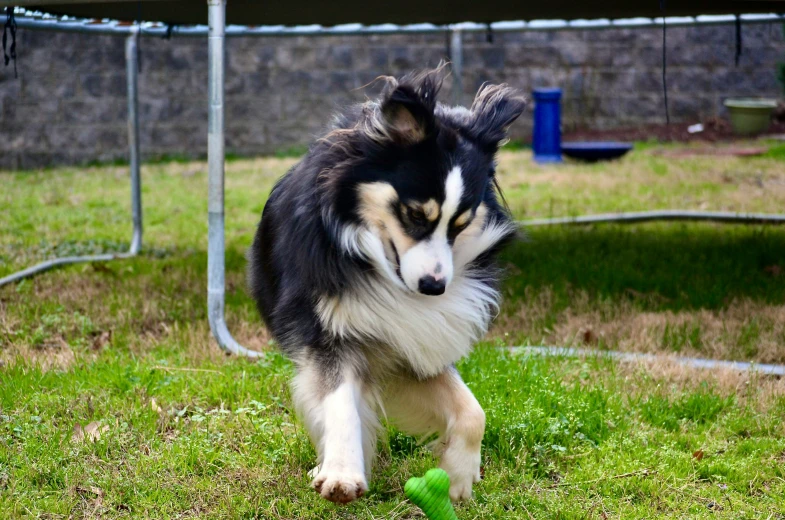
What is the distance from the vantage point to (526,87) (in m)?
11.4

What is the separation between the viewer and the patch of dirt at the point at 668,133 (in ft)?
37.5

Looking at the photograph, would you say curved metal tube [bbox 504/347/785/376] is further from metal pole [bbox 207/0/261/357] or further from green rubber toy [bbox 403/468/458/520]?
green rubber toy [bbox 403/468/458/520]

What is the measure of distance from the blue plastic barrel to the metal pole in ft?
23.2

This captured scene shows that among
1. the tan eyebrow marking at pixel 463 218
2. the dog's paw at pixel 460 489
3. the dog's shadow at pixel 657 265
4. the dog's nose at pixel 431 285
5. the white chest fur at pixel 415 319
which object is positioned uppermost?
the tan eyebrow marking at pixel 463 218

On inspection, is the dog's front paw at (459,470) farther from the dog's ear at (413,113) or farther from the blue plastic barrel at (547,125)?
the blue plastic barrel at (547,125)

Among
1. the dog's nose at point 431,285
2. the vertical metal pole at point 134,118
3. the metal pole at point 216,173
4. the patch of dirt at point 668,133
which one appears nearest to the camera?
the dog's nose at point 431,285

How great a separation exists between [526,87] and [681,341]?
7.58 meters

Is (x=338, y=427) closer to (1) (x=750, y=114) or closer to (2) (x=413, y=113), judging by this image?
(2) (x=413, y=113)

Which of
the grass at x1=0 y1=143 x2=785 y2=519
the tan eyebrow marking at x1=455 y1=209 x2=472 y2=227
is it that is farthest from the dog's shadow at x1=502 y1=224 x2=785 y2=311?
the tan eyebrow marking at x1=455 y1=209 x2=472 y2=227

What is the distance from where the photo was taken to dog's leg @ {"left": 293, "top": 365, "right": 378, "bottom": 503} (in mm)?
2398

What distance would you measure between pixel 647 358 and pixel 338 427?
1.98m

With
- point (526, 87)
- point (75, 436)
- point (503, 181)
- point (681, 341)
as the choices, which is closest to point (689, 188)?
point (503, 181)

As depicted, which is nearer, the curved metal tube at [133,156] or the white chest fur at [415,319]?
the white chest fur at [415,319]

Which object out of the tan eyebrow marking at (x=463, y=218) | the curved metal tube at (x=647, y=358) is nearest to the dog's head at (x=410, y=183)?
the tan eyebrow marking at (x=463, y=218)
